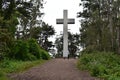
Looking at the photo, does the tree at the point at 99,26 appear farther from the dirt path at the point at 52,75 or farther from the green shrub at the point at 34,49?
the dirt path at the point at 52,75

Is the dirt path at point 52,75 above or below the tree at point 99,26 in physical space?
below

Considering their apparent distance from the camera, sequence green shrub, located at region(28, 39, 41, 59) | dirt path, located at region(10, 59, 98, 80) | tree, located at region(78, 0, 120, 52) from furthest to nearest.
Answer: tree, located at region(78, 0, 120, 52)
green shrub, located at region(28, 39, 41, 59)
dirt path, located at region(10, 59, 98, 80)

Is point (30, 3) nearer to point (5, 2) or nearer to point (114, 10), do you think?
point (114, 10)

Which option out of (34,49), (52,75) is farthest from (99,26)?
(52,75)

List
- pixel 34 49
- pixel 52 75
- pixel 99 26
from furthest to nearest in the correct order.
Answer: pixel 99 26 → pixel 34 49 → pixel 52 75

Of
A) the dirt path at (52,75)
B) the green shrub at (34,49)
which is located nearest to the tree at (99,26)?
the green shrub at (34,49)

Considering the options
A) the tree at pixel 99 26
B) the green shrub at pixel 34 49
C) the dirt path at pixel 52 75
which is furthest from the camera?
the tree at pixel 99 26

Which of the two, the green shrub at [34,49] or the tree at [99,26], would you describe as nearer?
the green shrub at [34,49]

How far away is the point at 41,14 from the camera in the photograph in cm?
5512

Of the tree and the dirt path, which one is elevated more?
the tree

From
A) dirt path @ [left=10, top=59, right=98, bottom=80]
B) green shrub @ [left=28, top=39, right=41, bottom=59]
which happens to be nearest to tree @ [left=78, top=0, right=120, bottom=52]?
green shrub @ [left=28, top=39, right=41, bottom=59]

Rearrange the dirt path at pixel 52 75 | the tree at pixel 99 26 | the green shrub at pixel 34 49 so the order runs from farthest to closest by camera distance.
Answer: the tree at pixel 99 26 < the green shrub at pixel 34 49 < the dirt path at pixel 52 75

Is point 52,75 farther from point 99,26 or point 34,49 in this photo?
point 99,26

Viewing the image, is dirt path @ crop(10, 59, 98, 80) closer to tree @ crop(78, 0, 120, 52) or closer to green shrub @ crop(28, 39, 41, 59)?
green shrub @ crop(28, 39, 41, 59)
